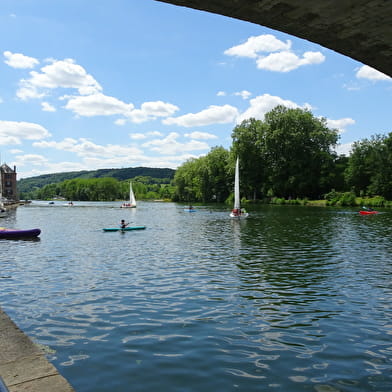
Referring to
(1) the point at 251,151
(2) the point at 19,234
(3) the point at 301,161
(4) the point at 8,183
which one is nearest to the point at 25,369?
(2) the point at 19,234

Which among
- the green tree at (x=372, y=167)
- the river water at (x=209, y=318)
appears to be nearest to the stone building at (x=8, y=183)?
the green tree at (x=372, y=167)

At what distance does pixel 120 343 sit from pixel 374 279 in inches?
425

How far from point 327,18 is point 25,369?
23.0 ft

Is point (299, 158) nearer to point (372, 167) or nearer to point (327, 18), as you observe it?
point (372, 167)

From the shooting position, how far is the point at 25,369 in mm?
5672

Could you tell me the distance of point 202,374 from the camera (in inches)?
287

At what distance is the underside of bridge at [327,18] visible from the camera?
554 centimetres

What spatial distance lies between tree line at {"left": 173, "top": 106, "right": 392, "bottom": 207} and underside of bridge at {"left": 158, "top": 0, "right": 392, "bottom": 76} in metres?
87.3

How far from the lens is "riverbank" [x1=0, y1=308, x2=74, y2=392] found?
16.8ft

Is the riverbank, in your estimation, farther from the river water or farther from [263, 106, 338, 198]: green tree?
[263, 106, 338, 198]: green tree

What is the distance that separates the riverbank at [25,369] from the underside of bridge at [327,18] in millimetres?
5579

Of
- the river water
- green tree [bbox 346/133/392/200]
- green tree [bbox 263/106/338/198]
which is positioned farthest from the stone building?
the river water

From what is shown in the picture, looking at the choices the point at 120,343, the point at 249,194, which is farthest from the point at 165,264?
the point at 249,194

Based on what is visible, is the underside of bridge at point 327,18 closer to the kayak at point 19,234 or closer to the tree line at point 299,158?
the kayak at point 19,234
